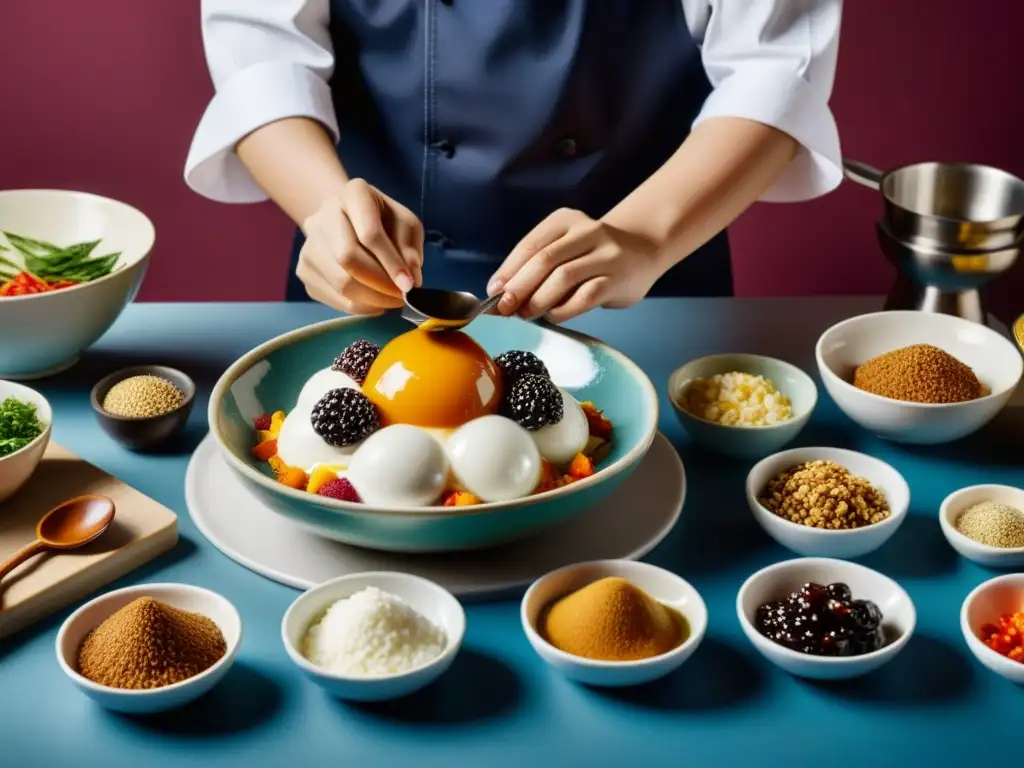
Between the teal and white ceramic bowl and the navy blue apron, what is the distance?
391mm

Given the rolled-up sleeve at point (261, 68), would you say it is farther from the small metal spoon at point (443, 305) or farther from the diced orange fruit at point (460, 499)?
the diced orange fruit at point (460, 499)

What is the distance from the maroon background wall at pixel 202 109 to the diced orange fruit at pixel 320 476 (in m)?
1.91

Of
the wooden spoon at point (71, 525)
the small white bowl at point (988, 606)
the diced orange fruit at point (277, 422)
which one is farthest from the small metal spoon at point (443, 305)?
the small white bowl at point (988, 606)

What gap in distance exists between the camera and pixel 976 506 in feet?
5.30

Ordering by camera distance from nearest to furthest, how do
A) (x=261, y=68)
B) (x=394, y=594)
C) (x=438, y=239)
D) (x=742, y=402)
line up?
(x=394, y=594), (x=742, y=402), (x=261, y=68), (x=438, y=239)

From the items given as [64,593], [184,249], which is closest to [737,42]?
[64,593]

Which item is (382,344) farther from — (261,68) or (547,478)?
(261,68)

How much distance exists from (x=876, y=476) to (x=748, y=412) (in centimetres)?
20

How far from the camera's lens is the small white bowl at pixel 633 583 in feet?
4.29

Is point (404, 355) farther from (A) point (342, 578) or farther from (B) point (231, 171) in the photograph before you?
(B) point (231, 171)

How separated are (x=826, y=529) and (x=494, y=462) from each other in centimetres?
42

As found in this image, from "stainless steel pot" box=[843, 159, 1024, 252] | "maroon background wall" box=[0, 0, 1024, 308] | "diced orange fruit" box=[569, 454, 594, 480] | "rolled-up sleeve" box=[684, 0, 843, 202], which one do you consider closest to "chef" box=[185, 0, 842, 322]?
"rolled-up sleeve" box=[684, 0, 843, 202]

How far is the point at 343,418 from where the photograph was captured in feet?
5.07

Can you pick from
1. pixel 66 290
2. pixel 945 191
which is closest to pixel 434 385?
pixel 66 290
